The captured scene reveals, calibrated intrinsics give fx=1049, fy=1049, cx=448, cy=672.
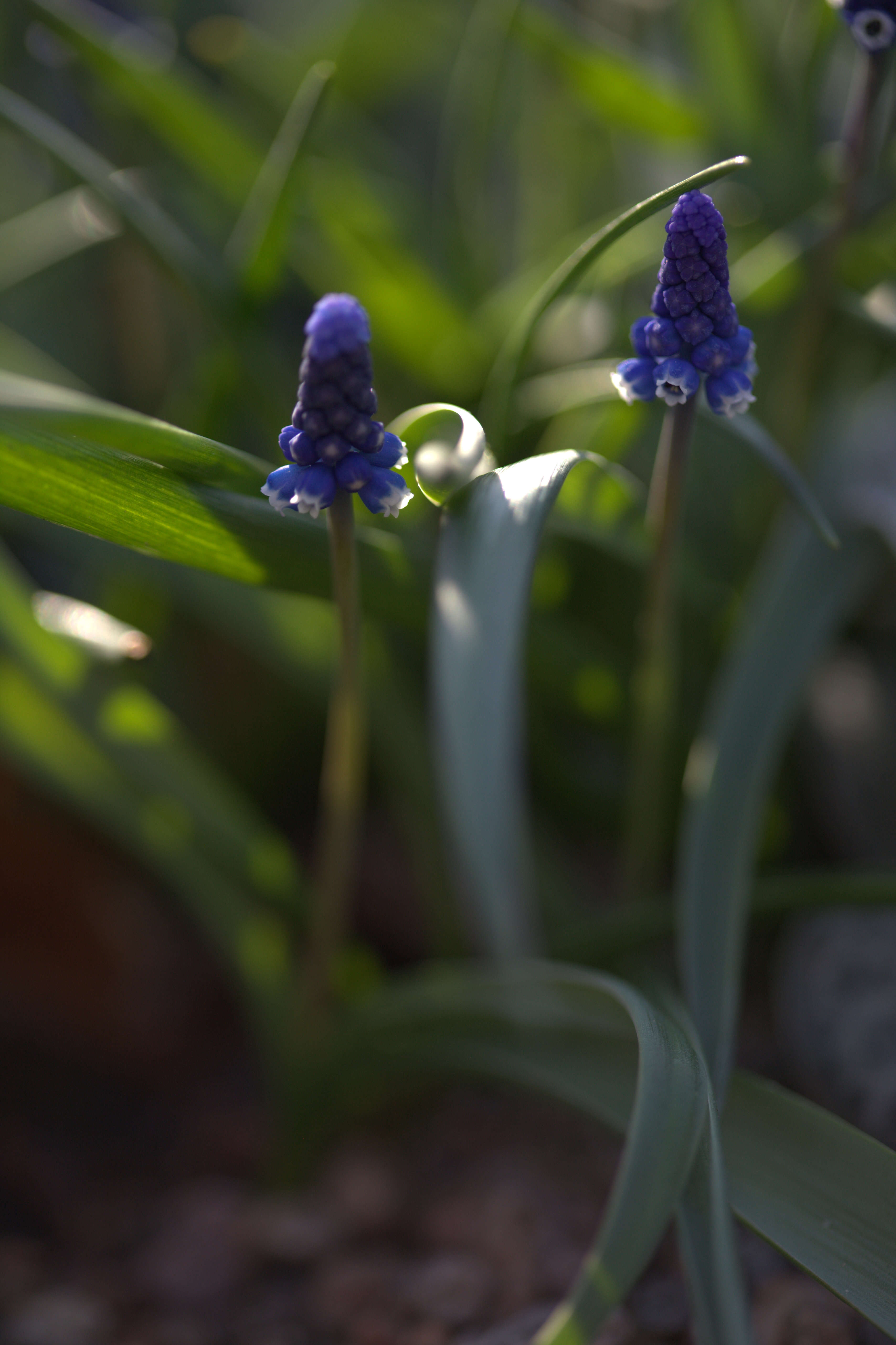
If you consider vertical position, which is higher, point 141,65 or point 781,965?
point 141,65

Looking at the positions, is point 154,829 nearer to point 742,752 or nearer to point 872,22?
point 742,752

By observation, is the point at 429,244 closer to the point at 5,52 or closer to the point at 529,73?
the point at 529,73

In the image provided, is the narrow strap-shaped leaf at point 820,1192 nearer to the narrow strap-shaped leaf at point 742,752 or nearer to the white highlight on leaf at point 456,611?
the narrow strap-shaped leaf at point 742,752

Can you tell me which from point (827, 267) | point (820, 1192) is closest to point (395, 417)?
point (827, 267)

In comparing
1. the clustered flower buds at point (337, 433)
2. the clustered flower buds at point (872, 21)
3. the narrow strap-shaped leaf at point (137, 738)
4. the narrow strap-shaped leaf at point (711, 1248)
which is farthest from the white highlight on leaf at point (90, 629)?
the clustered flower buds at point (872, 21)

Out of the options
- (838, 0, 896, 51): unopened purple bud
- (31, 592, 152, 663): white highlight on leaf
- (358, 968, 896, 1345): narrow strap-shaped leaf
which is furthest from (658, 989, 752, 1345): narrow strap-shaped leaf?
(838, 0, 896, 51): unopened purple bud

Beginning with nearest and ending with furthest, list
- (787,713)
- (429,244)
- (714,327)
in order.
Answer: (714,327) → (787,713) → (429,244)

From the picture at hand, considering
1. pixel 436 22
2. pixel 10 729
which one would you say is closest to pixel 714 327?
pixel 10 729
